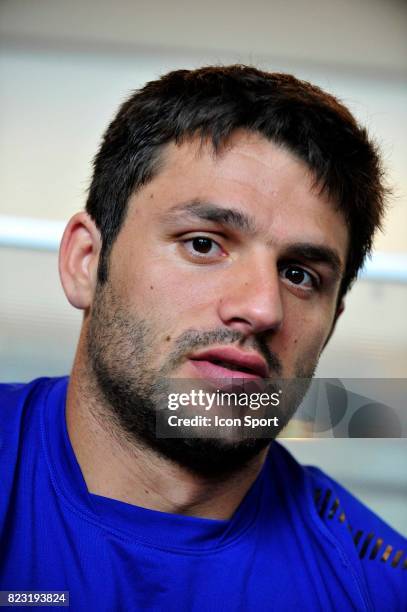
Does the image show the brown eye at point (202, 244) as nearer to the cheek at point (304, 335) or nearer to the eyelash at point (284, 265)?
the eyelash at point (284, 265)

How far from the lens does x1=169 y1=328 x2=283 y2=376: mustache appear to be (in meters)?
0.77

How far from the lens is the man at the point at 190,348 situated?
0.79 metres

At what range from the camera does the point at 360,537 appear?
1.01 metres

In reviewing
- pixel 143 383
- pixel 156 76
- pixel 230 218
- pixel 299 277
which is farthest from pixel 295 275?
pixel 156 76

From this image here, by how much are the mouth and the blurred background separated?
23.2 inches

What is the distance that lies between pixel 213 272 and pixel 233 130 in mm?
176

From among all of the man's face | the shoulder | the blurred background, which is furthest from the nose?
the blurred background

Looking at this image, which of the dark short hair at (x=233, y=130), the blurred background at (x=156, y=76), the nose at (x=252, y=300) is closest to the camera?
the nose at (x=252, y=300)

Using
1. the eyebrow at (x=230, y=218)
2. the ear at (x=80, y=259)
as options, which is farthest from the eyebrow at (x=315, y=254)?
the ear at (x=80, y=259)

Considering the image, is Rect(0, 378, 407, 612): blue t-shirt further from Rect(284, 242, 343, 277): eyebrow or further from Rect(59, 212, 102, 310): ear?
Rect(284, 242, 343, 277): eyebrow

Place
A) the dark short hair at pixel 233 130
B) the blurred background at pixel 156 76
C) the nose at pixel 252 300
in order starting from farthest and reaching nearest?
1. the blurred background at pixel 156 76
2. the dark short hair at pixel 233 130
3. the nose at pixel 252 300

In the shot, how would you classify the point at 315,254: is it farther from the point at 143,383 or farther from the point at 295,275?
the point at 143,383

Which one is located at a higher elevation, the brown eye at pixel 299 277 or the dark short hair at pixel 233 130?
the dark short hair at pixel 233 130

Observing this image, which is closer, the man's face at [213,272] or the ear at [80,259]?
the man's face at [213,272]
